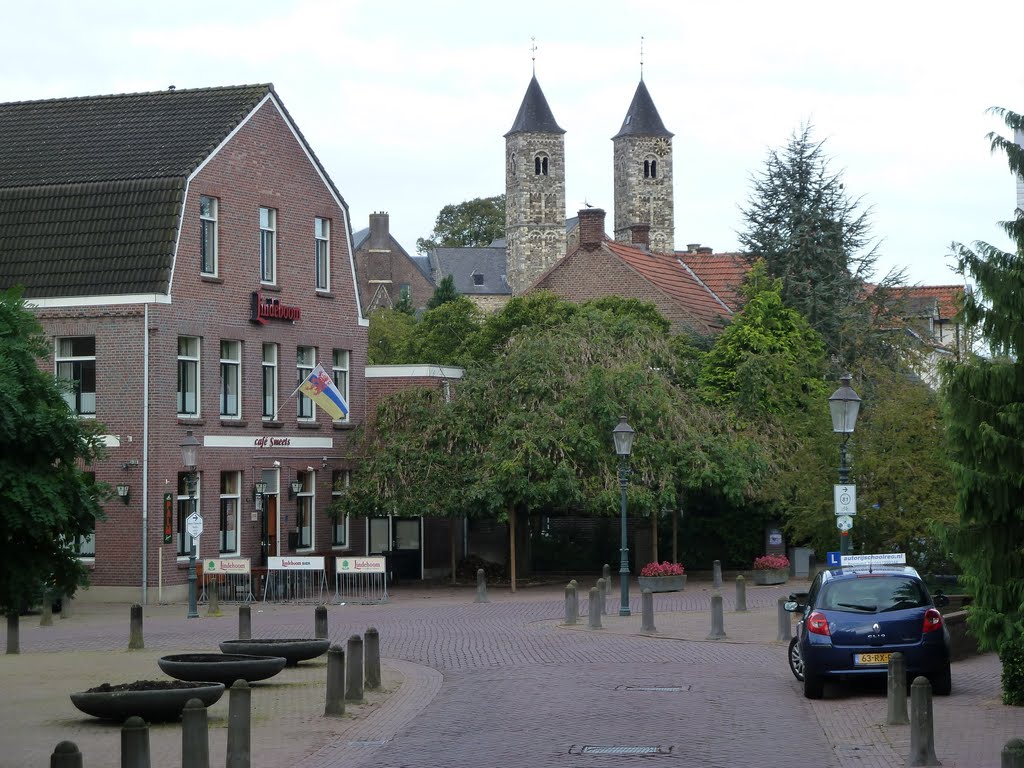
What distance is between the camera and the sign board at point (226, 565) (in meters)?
35.1

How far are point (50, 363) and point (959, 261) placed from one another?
27207 mm

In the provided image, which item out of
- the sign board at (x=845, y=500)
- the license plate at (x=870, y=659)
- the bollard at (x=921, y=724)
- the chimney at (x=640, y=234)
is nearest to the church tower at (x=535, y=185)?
the chimney at (x=640, y=234)

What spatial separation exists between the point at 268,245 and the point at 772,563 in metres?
15.3

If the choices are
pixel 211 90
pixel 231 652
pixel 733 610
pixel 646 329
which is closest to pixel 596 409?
pixel 646 329

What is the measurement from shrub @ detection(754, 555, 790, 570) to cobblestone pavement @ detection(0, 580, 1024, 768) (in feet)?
37.9

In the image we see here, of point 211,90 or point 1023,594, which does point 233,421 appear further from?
point 1023,594

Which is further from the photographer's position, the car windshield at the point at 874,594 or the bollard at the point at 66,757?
the car windshield at the point at 874,594

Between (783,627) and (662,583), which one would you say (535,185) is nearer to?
(662,583)

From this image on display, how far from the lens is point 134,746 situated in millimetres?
10539

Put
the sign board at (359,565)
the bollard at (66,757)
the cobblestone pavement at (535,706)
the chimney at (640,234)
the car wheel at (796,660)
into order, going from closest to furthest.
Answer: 1. the bollard at (66,757)
2. the cobblestone pavement at (535,706)
3. the car wheel at (796,660)
4. the sign board at (359,565)
5. the chimney at (640,234)

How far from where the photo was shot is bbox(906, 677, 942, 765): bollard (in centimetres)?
1274

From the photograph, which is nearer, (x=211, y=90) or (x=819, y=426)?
(x=819, y=426)

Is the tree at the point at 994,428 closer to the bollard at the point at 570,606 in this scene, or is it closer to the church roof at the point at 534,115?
the bollard at the point at 570,606

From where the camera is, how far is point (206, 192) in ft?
127
